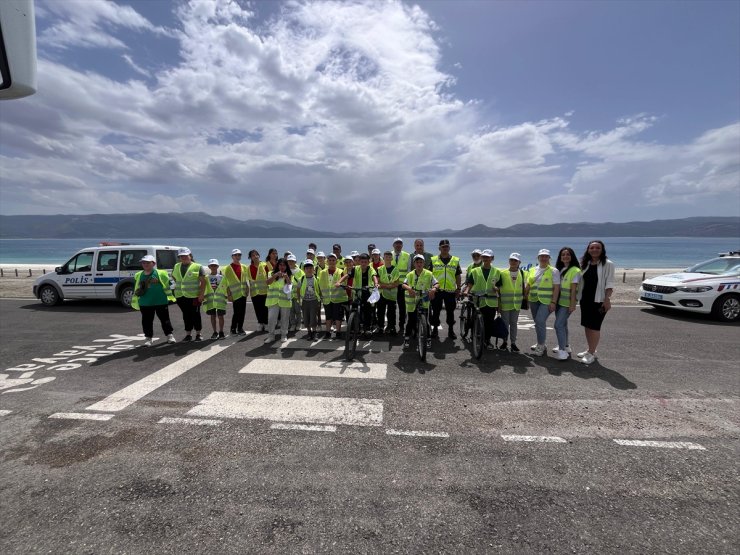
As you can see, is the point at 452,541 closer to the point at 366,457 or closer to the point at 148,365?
the point at 366,457

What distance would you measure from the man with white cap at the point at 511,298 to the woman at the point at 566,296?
72 cm

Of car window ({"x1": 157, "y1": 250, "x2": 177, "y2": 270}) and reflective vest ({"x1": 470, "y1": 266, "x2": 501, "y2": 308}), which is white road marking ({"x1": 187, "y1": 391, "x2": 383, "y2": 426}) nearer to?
reflective vest ({"x1": 470, "y1": 266, "x2": 501, "y2": 308})

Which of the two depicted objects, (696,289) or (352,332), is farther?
(696,289)

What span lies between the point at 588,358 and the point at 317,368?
4.87 m

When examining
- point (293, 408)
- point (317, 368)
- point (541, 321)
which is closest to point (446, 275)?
point (541, 321)

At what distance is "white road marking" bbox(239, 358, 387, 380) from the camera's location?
5.67 metres

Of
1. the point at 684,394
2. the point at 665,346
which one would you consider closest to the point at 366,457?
the point at 684,394

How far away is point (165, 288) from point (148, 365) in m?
1.96

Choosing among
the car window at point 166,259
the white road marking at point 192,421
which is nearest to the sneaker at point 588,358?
the white road marking at point 192,421

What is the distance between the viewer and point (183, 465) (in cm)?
327

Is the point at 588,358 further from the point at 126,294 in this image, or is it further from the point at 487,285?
the point at 126,294

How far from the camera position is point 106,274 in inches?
467

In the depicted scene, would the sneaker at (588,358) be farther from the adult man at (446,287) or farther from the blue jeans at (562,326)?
the adult man at (446,287)

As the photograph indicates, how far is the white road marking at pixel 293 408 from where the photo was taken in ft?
13.7
